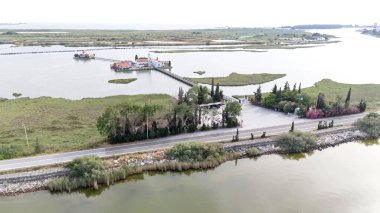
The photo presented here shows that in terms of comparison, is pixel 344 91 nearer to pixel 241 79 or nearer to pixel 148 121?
pixel 241 79

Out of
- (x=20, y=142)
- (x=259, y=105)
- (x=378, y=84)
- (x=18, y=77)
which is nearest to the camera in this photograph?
(x=20, y=142)

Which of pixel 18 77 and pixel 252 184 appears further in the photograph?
pixel 18 77

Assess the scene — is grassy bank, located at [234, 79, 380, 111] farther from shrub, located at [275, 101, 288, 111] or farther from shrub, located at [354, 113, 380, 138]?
shrub, located at [354, 113, 380, 138]

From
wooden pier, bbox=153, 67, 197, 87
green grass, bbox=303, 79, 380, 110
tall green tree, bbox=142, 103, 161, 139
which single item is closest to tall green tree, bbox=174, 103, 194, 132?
tall green tree, bbox=142, 103, 161, 139

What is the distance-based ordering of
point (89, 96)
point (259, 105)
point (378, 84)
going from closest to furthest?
point (259, 105) < point (89, 96) < point (378, 84)

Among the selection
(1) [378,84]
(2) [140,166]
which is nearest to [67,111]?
(2) [140,166]

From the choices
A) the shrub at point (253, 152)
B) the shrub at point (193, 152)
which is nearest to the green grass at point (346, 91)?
the shrub at point (253, 152)

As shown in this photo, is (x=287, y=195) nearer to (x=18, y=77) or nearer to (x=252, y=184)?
(x=252, y=184)
